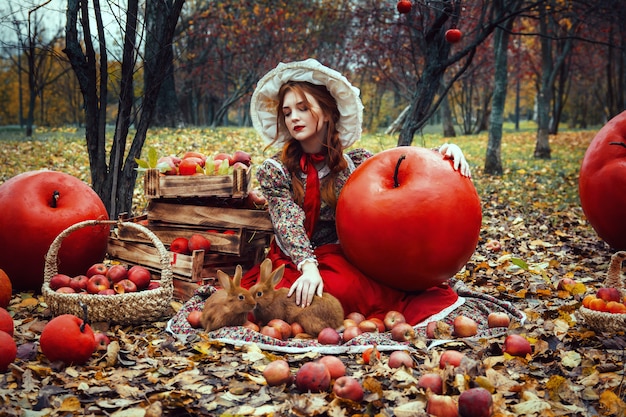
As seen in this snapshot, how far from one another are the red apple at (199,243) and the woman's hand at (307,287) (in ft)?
3.43

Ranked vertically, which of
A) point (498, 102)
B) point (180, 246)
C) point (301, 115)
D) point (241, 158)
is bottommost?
point (180, 246)

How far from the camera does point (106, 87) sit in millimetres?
5441

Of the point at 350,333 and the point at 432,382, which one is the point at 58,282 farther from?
the point at 432,382

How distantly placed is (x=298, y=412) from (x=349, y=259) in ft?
5.56

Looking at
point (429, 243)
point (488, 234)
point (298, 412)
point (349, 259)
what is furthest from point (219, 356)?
point (488, 234)

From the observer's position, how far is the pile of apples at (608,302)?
3.40 metres

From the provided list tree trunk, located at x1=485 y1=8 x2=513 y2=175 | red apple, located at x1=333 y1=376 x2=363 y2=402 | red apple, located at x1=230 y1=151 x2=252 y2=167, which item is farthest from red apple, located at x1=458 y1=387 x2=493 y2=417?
tree trunk, located at x1=485 y1=8 x2=513 y2=175

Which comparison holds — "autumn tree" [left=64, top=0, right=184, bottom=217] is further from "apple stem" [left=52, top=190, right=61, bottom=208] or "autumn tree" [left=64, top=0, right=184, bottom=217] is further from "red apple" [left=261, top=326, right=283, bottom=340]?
"red apple" [left=261, top=326, right=283, bottom=340]

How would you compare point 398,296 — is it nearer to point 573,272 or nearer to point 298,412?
point 298,412

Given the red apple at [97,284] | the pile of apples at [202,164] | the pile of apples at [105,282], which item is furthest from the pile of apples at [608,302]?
the red apple at [97,284]

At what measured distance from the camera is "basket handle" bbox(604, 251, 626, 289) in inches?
145

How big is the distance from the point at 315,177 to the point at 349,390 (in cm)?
199

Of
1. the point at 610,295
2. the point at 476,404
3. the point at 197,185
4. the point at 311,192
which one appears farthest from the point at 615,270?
the point at 197,185

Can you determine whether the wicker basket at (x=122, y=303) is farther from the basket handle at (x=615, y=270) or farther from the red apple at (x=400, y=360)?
the basket handle at (x=615, y=270)
